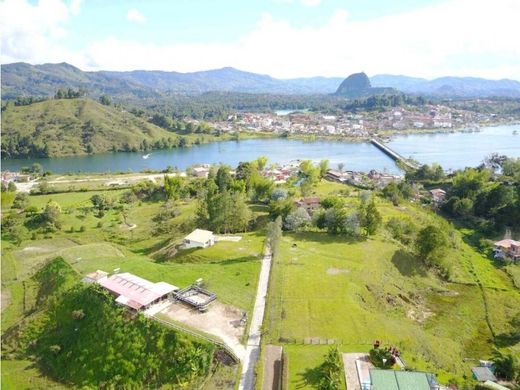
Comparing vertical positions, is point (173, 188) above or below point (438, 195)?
above

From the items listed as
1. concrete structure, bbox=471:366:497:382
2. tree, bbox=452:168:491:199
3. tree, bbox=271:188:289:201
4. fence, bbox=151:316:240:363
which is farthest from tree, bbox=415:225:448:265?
tree, bbox=452:168:491:199

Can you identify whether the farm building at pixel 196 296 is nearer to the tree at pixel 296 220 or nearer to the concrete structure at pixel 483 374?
the tree at pixel 296 220

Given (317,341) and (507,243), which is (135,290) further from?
(507,243)

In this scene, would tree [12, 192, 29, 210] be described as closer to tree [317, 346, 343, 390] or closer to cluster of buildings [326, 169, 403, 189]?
cluster of buildings [326, 169, 403, 189]

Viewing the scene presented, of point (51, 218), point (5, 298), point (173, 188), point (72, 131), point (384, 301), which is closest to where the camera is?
point (384, 301)

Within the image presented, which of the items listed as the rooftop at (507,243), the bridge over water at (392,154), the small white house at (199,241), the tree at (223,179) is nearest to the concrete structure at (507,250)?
the rooftop at (507,243)

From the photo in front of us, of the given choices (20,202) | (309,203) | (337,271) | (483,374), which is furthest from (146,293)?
(20,202)

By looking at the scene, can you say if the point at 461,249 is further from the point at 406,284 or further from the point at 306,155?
the point at 306,155
